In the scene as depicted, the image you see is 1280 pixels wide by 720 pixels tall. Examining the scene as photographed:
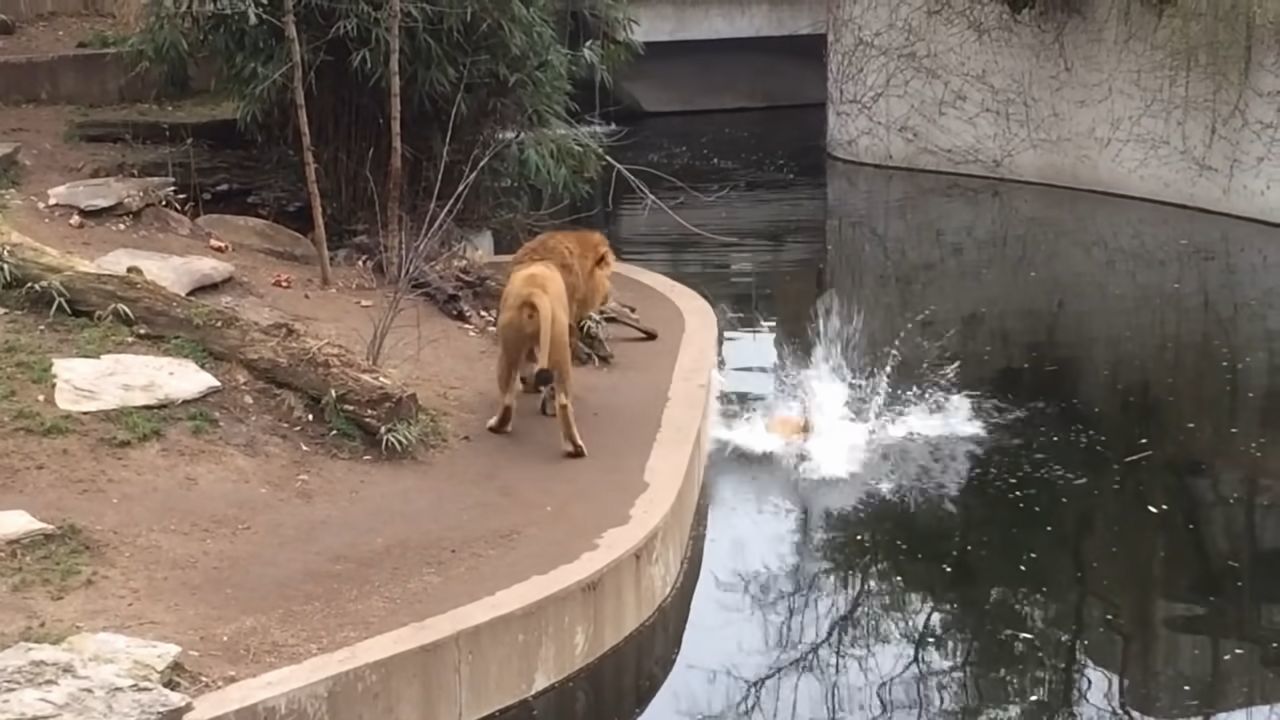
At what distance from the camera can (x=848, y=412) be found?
758 centimetres

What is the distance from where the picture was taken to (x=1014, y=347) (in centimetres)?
878

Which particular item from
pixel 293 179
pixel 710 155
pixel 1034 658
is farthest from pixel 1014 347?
pixel 710 155

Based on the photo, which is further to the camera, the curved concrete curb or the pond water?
the pond water

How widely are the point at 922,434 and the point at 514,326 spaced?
8.14 feet

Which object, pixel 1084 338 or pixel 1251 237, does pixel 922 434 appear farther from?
pixel 1251 237

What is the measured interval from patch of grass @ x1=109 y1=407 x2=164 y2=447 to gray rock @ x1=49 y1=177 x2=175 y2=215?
2887 millimetres

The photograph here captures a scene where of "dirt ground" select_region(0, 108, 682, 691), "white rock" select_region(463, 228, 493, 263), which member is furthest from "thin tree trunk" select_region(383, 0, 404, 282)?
"dirt ground" select_region(0, 108, 682, 691)

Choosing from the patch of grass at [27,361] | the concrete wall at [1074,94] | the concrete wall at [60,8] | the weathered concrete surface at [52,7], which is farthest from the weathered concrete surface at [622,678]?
the concrete wall at [1074,94]

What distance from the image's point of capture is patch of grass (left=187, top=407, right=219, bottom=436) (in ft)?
17.5

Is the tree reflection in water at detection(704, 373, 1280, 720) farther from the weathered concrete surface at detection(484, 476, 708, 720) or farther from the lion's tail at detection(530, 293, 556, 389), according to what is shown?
the lion's tail at detection(530, 293, 556, 389)

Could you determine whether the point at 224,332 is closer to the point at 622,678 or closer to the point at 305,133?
the point at 305,133

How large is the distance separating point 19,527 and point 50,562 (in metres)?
0.20


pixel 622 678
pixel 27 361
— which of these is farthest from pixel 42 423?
pixel 622 678

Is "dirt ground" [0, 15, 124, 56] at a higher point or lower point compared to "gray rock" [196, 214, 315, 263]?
higher
